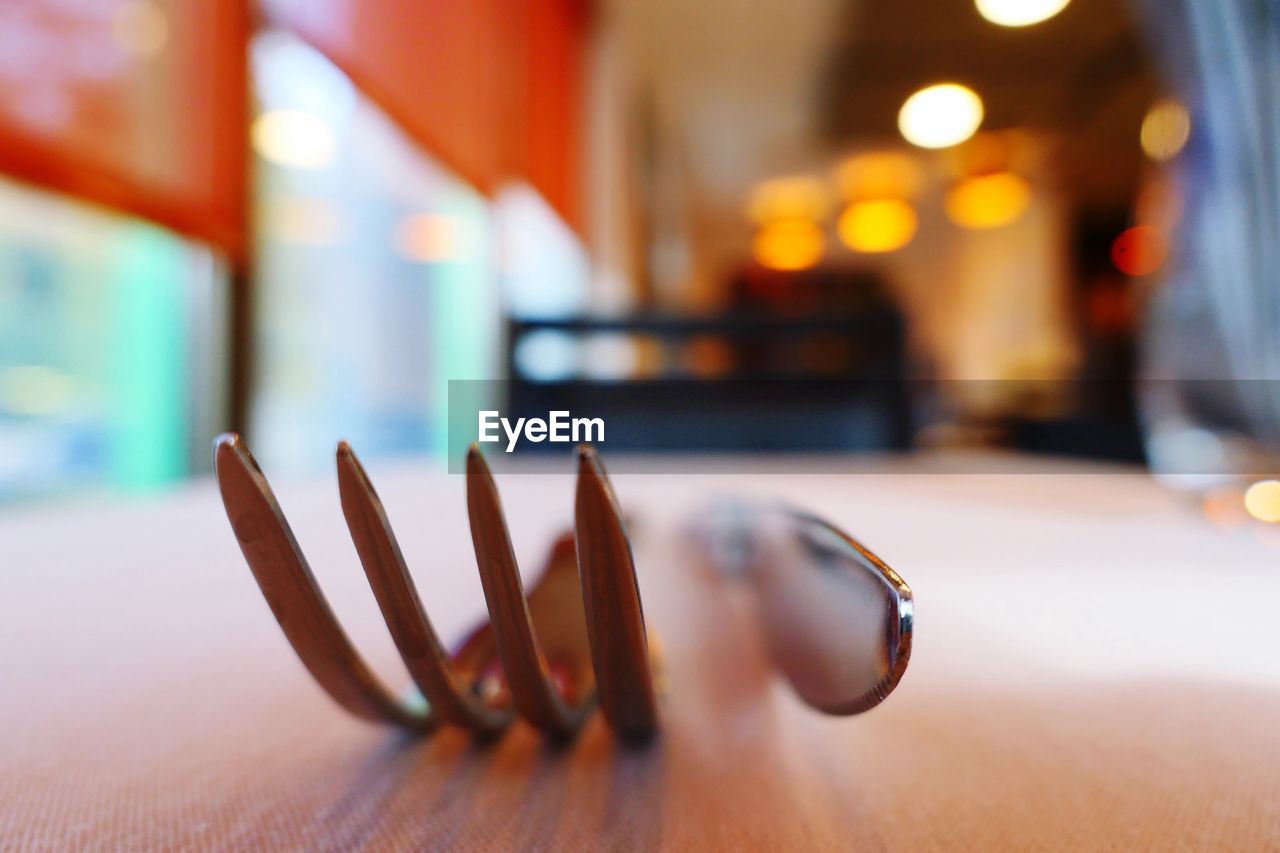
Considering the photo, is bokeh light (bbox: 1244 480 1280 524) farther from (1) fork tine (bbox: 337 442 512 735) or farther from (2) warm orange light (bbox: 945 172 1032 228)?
(2) warm orange light (bbox: 945 172 1032 228)

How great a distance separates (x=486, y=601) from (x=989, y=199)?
5.77 metres

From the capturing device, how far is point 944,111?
3734mm

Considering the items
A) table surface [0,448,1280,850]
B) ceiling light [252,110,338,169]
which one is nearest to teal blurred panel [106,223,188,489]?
ceiling light [252,110,338,169]

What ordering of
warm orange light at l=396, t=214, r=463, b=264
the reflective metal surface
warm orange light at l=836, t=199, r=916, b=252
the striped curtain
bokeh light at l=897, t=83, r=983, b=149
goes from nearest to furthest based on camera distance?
1. the reflective metal surface
2. the striped curtain
3. warm orange light at l=396, t=214, r=463, b=264
4. bokeh light at l=897, t=83, r=983, b=149
5. warm orange light at l=836, t=199, r=916, b=252

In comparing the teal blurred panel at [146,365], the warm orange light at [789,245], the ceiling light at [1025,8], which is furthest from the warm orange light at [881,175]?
the teal blurred panel at [146,365]

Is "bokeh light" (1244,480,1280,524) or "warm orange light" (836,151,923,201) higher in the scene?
"warm orange light" (836,151,923,201)

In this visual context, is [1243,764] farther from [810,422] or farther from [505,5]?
[505,5]

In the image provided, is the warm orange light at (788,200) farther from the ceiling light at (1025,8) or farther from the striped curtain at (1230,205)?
the striped curtain at (1230,205)

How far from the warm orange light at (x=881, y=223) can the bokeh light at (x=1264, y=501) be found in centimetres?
559

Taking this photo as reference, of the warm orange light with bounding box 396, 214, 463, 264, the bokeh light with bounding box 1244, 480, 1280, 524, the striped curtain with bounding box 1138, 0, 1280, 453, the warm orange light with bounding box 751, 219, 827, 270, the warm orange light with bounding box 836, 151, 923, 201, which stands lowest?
the bokeh light with bounding box 1244, 480, 1280, 524

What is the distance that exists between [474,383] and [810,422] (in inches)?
61.9

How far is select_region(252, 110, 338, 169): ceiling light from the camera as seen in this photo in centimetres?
132

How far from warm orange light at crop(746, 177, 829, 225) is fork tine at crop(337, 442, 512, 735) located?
6.27m

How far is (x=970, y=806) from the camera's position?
0.48 ft
